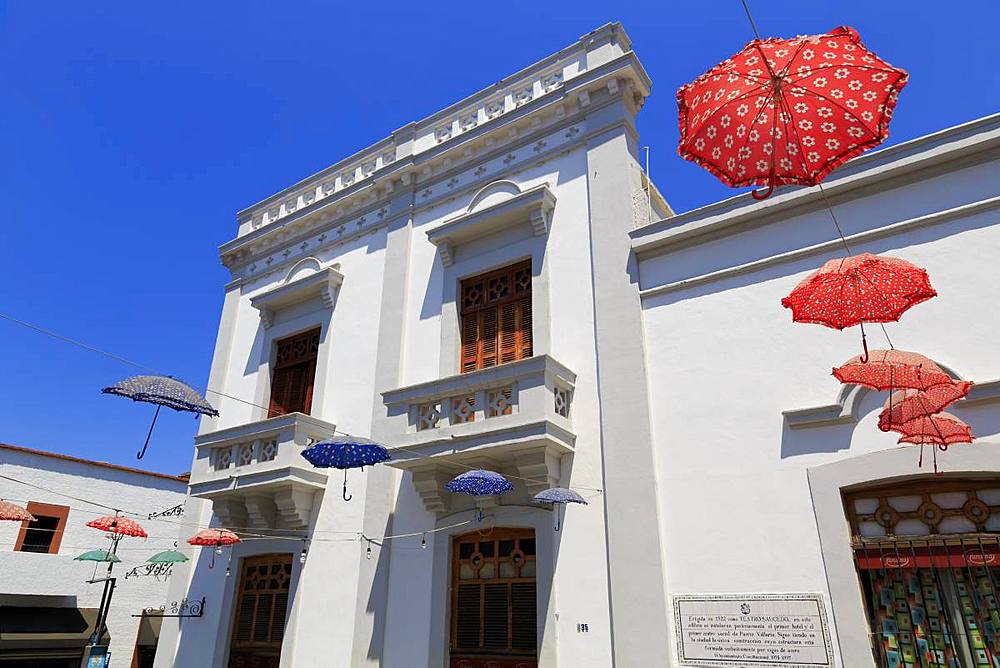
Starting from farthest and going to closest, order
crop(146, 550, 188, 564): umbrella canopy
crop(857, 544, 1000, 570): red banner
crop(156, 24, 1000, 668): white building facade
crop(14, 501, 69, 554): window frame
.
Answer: crop(14, 501, 69, 554): window frame
crop(146, 550, 188, 564): umbrella canopy
crop(156, 24, 1000, 668): white building facade
crop(857, 544, 1000, 570): red banner

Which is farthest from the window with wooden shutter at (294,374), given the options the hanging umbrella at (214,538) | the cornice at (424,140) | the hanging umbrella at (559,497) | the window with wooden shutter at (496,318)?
the hanging umbrella at (559,497)

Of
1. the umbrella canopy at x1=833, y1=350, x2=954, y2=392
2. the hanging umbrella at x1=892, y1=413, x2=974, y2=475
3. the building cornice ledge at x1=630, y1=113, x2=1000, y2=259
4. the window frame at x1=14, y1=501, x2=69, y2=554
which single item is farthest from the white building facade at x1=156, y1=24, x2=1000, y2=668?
the window frame at x1=14, y1=501, x2=69, y2=554

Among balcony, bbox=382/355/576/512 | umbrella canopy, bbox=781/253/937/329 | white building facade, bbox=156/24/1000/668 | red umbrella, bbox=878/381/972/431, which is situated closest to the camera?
umbrella canopy, bbox=781/253/937/329

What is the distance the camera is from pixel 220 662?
11305mm

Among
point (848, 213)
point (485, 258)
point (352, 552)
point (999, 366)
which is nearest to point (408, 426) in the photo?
point (352, 552)

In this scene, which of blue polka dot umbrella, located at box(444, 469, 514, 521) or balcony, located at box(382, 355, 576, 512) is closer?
blue polka dot umbrella, located at box(444, 469, 514, 521)

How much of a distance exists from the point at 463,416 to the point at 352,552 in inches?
125

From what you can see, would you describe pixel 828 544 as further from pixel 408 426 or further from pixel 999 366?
pixel 408 426

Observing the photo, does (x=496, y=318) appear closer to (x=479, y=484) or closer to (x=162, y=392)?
(x=479, y=484)

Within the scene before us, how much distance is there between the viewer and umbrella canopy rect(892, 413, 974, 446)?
243 inches

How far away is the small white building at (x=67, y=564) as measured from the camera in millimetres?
15320

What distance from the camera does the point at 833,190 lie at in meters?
8.04

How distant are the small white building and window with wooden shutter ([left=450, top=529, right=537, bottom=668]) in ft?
28.8

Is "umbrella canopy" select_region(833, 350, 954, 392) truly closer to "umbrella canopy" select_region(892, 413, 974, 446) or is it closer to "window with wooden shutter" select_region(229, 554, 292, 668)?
"umbrella canopy" select_region(892, 413, 974, 446)
